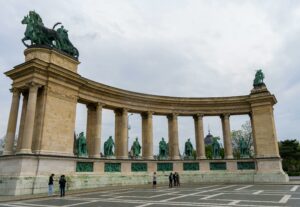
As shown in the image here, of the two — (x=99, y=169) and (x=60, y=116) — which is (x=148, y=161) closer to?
(x=99, y=169)

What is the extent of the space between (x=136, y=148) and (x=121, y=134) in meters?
3.44

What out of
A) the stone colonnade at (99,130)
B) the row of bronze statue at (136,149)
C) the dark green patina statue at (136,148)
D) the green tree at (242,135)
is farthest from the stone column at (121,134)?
the green tree at (242,135)

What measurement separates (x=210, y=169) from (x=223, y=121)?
741 centimetres

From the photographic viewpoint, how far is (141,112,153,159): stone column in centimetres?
3756

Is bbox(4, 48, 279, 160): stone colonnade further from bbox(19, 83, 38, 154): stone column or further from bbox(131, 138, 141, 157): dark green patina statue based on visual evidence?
bbox(131, 138, 141, 157): dark green patina statue

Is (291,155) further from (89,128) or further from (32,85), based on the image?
(32,85)

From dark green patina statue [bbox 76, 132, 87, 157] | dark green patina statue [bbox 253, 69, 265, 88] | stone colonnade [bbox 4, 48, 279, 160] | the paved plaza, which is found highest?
dark green patina statue [bbox 253, 69, 265, 88]

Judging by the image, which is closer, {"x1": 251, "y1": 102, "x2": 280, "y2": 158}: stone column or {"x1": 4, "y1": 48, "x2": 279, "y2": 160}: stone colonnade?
{"x1": 4, "y1": 48, "x2": 279, "y2": 160}: stone colonnade

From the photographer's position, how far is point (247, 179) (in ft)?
121

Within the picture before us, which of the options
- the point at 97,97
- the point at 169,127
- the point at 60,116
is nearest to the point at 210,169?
the point at 169,127

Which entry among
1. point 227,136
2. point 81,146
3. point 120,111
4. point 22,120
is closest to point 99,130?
point 81,146

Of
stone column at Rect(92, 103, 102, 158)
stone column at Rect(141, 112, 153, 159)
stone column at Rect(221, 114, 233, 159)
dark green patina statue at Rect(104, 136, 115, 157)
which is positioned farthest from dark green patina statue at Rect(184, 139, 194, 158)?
stone column at Rect(92, 103, 102, 158)

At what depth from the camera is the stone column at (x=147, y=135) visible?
123ft

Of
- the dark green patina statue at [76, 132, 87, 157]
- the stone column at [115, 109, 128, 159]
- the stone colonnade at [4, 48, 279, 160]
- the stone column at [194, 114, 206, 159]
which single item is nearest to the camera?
the stone colonnade at [4, 48, 279, 160]
